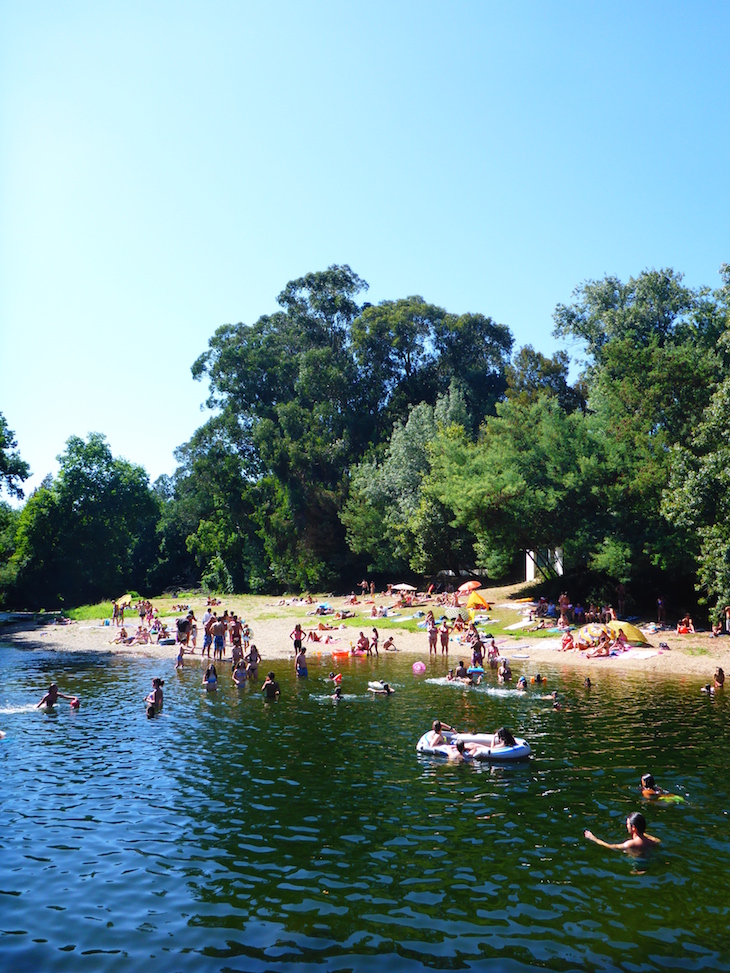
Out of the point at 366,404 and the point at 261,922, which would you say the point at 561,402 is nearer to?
the point at 366,404

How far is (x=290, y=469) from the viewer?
75125 millimetres

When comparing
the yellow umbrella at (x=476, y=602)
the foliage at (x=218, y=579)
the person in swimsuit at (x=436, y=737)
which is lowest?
the person in swimsuit at (x=436, y=737)

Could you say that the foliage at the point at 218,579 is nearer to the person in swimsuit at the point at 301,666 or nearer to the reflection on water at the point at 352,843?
the person in swimsuit at the point at 301,666

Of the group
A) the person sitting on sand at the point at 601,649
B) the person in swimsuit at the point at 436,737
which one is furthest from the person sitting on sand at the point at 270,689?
the person sitting on sand at the point at 601,649

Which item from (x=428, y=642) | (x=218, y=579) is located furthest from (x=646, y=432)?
(x=218, y=579)

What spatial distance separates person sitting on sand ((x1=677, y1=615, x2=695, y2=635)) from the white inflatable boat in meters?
22.2

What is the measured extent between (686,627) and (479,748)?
24276 mm

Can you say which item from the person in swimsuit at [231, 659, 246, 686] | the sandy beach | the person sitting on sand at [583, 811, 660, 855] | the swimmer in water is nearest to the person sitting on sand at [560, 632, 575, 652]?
the sandy beach

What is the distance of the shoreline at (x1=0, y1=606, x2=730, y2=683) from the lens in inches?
1405

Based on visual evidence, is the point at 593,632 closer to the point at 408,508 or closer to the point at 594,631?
the point at 594,631

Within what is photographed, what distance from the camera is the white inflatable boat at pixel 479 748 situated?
2017 cm

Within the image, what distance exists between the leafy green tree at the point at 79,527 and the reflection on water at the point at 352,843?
55.4 m

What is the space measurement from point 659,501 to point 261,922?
36672 millimetres

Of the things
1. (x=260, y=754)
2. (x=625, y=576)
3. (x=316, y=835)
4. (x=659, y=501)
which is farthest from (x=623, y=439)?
(x=316, y=835)
